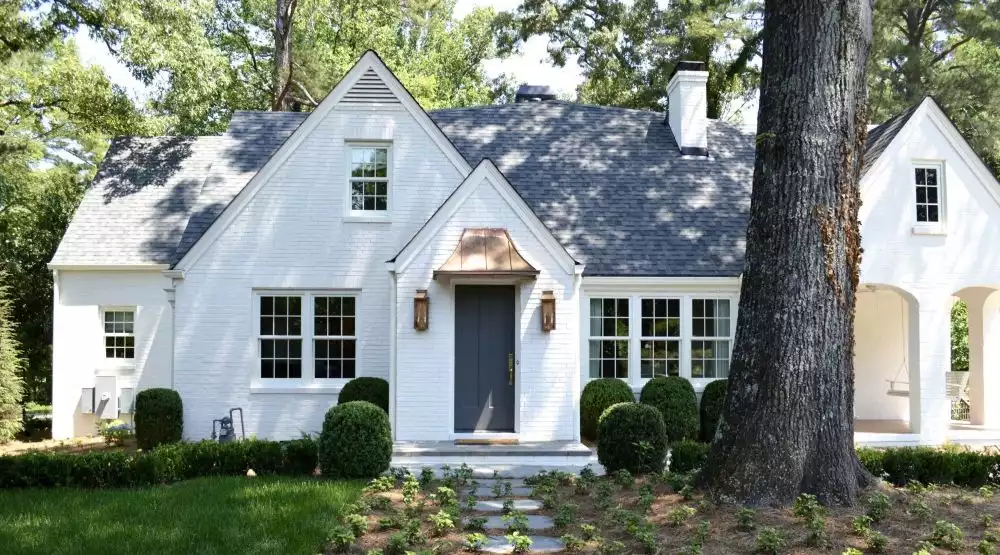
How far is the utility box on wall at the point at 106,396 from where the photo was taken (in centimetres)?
1880

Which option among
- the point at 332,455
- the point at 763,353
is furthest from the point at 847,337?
the point at 332,455

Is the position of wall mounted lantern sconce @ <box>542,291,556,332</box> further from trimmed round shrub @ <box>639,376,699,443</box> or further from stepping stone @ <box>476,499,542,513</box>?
stepping stone @ <box>476,499,542,513</box>

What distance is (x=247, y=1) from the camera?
36.5m

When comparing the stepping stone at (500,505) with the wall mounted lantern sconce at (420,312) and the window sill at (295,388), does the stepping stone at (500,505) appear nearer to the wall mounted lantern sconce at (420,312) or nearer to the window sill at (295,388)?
the wall mounted lantern sconce at (420,312)

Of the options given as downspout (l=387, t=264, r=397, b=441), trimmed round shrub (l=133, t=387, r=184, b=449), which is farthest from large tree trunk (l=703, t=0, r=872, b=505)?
trimmed round shrub (l=133, t=387, r=184, b=449)

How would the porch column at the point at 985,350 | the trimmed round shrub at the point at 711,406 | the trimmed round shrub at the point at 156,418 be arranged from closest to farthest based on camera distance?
the trimmed round shrub at the point at 156,418 → the trimmed round shrub at the point at 711,406 → the porch column at the point at 985,350

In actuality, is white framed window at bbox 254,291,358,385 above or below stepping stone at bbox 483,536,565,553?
above

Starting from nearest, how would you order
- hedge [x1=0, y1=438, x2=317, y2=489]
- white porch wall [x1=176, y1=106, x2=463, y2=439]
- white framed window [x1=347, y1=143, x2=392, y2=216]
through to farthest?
1. hedge [x1=0, y1=438, x2=317, y2=489]
2. white porch wall [x1=176, y1=106, x2=463, y2=439]
3. white framed window [x1=347, y1=143, x2=392, y2=216]

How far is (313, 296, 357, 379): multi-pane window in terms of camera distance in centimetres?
1670

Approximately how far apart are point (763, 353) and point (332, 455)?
5.59m

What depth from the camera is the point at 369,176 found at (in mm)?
17047

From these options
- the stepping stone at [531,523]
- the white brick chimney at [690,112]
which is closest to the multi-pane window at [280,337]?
the stepping stone at [531,523]

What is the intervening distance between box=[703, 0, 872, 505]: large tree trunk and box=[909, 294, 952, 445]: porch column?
8171 millimetres

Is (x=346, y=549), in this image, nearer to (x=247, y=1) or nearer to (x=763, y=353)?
(x=763, y=353)
